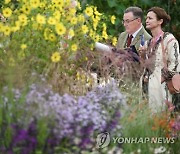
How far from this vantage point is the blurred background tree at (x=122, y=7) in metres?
9.92

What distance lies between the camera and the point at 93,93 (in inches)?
213

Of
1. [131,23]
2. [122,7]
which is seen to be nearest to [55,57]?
[131,23]

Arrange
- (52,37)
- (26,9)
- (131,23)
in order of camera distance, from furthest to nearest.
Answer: (131,23), (26,9), (52,37)

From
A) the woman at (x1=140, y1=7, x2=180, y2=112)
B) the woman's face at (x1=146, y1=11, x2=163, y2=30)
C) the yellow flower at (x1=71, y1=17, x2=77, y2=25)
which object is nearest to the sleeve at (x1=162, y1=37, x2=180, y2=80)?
the woman at (x1=140, y1=7, x2=180, y2=112)

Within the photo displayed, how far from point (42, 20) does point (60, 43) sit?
40 centimetres

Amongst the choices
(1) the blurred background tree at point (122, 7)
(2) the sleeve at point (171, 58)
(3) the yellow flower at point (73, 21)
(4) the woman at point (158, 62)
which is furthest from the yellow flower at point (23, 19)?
(1) the blurred background tree at point (122, 7)

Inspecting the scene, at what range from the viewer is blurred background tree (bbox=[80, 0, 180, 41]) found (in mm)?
9922

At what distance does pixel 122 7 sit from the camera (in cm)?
999

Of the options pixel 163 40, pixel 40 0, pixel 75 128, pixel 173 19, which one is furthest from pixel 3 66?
pixel 173 19

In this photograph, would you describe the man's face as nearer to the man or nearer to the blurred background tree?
the man

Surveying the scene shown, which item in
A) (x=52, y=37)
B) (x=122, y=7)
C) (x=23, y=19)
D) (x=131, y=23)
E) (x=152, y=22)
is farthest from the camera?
(x=122, y=7)

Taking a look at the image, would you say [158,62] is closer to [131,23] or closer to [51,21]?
[131,23]

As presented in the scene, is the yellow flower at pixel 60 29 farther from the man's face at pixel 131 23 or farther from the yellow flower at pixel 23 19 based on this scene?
the man's face at pixel 131 23

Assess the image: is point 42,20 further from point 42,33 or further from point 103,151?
point 103,151
